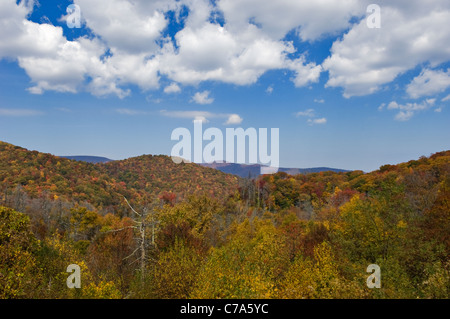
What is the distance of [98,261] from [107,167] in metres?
181

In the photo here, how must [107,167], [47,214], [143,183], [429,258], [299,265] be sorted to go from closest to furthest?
[429,258], [299,265], [47,214], [143,183], [107,167]

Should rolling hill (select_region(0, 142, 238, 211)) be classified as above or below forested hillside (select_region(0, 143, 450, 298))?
above

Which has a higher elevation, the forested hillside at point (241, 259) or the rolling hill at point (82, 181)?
the rolling hill at point (82, 181)

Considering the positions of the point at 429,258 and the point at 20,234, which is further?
the point at 429,258

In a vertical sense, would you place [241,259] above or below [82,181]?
below

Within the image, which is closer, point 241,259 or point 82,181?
point 241,259

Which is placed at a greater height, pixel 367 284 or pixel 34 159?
pixel 34 159

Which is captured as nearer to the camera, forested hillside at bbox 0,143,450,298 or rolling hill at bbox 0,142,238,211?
forested hillside at bbox 0,143,450,298

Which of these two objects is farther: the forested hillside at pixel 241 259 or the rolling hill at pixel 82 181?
the rolling hill at pixel 82 181

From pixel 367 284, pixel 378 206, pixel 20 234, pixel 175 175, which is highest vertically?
pixel 175 175

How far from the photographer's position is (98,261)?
27.3m
